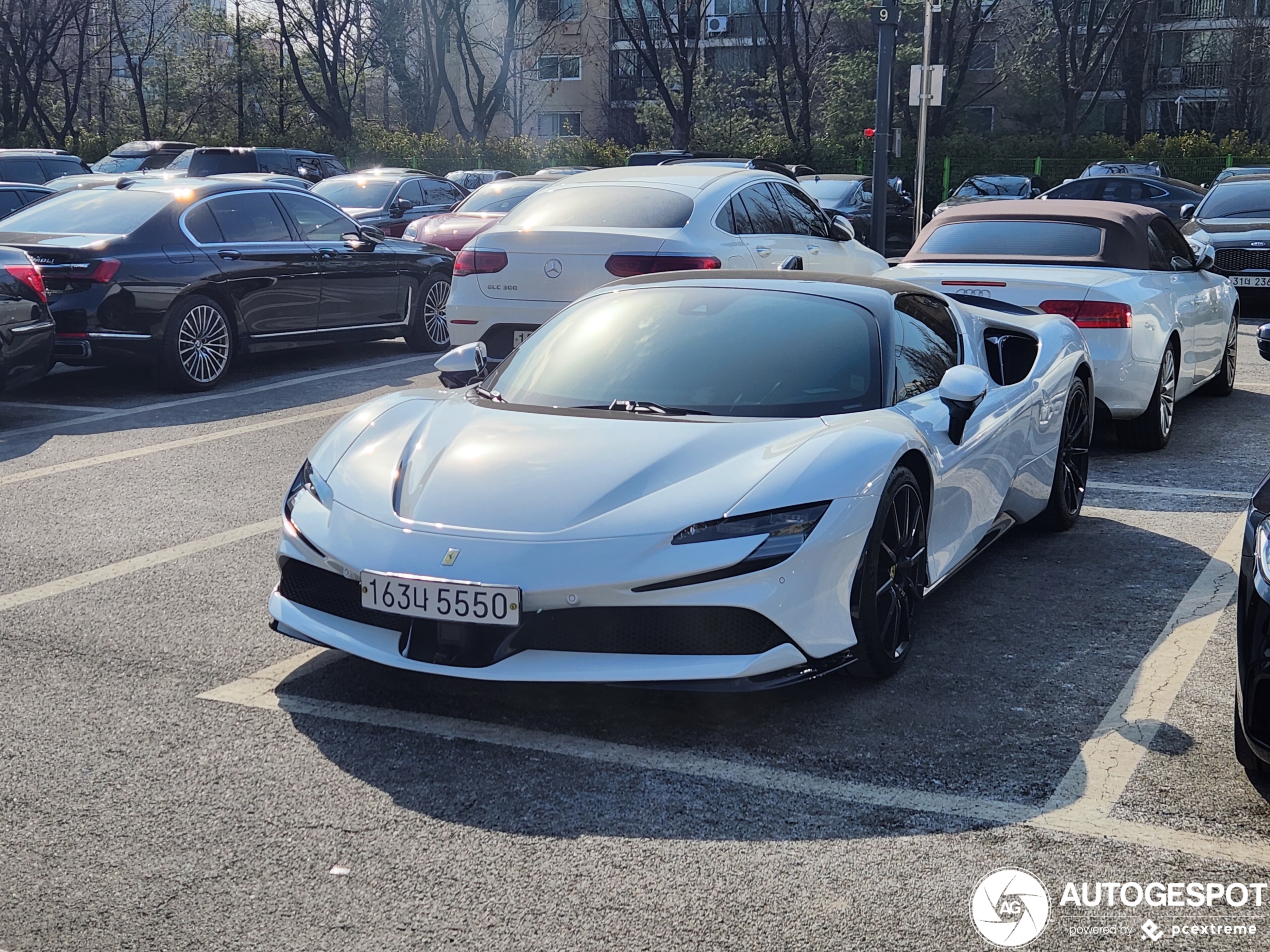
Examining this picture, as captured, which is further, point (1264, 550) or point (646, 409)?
point (646, 409)

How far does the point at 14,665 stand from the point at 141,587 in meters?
0.96

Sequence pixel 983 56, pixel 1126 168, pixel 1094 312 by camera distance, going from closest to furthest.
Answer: pixel 1094 312
pixel 1126 168
pixel 983 56

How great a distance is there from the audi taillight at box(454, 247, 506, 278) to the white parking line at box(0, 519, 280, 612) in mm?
3587

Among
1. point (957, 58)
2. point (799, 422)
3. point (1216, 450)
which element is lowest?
point (1216, 450)

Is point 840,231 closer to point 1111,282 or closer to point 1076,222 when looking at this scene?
point 1076,222

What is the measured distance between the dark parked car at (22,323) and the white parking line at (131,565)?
11.7 ft

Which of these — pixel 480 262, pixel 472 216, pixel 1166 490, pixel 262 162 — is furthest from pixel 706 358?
pixel 262 162

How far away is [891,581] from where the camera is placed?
4.54m

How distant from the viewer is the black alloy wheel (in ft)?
34.6

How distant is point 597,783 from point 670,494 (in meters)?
0.86

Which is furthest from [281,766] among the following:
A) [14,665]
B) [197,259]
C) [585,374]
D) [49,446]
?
[197,259]

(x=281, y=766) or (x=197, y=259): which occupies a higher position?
(x=197, y=259)

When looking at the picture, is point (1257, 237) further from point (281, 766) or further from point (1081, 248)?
point (281, 766)

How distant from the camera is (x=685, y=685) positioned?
395 centimetres
